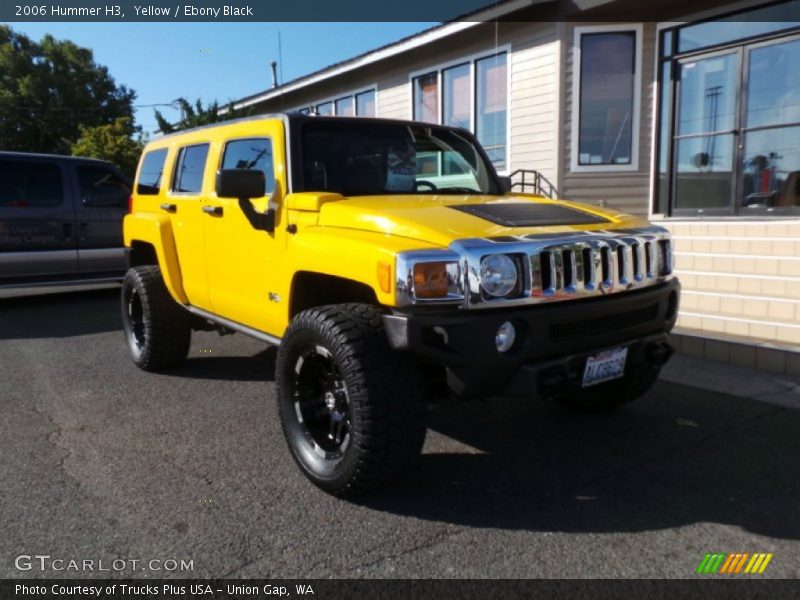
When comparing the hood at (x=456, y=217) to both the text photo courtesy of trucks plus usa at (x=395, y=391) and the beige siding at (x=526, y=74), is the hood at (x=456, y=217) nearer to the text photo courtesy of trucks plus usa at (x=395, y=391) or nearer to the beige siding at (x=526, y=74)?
the text photo courtesy of trucks plus usa at (x=395, y=391)

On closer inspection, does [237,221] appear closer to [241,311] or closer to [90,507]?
[241,311]

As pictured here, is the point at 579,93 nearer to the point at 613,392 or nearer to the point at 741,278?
the point at 741,278

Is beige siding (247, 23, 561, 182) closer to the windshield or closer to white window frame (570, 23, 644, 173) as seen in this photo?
white window frame (570, 23, 644, 173)

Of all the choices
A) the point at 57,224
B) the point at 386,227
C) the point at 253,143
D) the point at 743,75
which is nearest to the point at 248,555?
the point at 386,227

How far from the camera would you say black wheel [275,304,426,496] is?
287cm

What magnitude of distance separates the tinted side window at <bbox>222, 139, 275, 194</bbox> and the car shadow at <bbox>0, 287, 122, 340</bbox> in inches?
148

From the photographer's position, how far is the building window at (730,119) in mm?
7488

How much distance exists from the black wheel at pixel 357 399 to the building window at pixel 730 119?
647 cm

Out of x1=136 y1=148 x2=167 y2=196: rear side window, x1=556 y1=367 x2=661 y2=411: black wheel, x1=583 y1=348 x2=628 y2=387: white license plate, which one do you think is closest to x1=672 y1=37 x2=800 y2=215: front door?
x1=556 y1=367 x2=661 y2=411: black wheel

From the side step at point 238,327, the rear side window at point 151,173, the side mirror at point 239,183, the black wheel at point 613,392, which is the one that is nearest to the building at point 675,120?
the black wheel at point 613,392

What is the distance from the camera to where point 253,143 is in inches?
165

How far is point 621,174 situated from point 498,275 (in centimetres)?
719

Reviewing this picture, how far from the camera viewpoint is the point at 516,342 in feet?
9.54

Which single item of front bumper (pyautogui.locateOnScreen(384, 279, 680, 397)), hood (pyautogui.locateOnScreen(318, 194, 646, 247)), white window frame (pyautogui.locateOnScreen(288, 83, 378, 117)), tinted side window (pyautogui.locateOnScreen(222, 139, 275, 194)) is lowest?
front bumper (pyautogui.locateOnScreen(384, 279, 680, 397))
